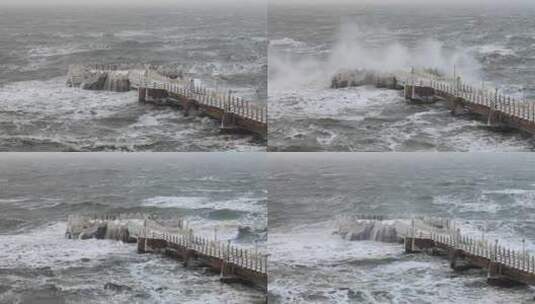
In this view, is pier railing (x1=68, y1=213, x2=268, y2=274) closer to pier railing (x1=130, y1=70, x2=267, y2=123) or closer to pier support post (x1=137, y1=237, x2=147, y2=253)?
pier support post (x1=137, y1=237, x2=147, y2=253)

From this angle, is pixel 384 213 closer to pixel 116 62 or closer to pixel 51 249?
pixel 116 62

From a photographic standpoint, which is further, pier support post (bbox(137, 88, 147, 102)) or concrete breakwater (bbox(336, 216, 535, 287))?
pier support post (bbox(137, 88, 147, 102))

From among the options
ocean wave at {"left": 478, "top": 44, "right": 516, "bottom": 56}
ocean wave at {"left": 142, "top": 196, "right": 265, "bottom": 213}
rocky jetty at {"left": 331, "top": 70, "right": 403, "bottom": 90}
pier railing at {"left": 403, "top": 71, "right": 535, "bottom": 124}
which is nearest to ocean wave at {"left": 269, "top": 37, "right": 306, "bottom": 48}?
rocky jetty at {"left": 331, "top": 70, "right": 403, "bottom": 90}

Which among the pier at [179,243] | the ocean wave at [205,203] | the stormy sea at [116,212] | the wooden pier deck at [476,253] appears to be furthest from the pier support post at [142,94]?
the wooden pier deck at [476,253]

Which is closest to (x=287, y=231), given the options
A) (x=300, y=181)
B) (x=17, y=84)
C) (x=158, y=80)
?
(x=300, y=181)

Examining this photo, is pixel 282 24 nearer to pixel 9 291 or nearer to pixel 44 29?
pixel 44 29

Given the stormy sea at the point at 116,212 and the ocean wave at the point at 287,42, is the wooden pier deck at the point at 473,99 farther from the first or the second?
the stormy sea at the point at 116,212
